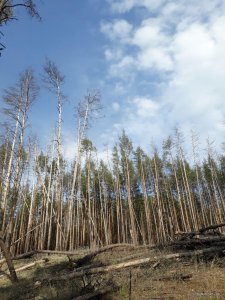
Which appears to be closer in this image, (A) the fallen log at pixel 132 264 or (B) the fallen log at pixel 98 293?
(B) the fallen log at pixel 98 293

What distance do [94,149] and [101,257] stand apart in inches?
600

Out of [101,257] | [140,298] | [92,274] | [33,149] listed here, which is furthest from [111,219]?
[140,298]

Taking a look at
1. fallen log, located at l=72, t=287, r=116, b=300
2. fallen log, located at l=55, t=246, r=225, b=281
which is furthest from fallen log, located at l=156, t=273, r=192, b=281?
fallen log, located at l=55, t=246, r=225, b=281

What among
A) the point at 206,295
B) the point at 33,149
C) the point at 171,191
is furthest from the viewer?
the point at 171,191

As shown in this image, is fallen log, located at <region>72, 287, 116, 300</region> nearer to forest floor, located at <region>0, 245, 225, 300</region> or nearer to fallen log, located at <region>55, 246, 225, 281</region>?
forest floor, located at <region>0, 245, 225, 300</region>

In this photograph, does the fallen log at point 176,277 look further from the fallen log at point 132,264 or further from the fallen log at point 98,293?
the fallen log at point 132,264

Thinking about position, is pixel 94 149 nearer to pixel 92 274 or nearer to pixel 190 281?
pixel 92 274

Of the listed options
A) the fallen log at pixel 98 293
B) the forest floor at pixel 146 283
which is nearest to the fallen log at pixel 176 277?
the forest floor at pixel 146 283

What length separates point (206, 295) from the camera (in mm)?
4406

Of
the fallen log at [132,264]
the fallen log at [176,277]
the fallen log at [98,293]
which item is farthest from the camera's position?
the fallen log at [132,264]

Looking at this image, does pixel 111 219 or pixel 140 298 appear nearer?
pixel 140 298

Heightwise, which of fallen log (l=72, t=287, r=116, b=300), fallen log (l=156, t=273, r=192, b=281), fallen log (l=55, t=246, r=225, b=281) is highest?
fallen log (l=55, t=246, r=225, b=281)

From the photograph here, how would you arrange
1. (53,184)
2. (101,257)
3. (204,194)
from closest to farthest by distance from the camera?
(101,257), (53,184), (204,194)

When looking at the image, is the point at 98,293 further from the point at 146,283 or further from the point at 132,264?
the point at 132,264
